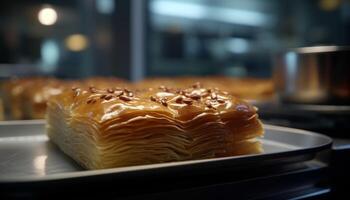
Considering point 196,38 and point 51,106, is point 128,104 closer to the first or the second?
point 51,106

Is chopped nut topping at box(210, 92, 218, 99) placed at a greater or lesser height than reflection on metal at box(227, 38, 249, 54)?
lesser

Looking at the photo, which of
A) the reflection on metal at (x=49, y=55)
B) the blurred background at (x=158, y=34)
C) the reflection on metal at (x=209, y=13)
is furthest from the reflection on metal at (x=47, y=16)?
the reflection on metal at (x=209, y=13)

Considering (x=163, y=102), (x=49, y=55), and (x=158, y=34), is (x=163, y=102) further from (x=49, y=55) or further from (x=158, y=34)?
(x=158, y=34)

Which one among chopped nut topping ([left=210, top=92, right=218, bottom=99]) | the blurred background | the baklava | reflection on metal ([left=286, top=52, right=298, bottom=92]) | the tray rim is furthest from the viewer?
the blurred background

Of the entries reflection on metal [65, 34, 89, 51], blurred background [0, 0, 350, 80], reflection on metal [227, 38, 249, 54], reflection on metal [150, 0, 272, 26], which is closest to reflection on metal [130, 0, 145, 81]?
blurred background [0, 0, 350, 80]

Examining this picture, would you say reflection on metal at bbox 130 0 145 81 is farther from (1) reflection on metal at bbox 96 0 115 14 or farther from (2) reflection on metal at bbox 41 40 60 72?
(2) reflection on metal at bbox 41 40 60 72

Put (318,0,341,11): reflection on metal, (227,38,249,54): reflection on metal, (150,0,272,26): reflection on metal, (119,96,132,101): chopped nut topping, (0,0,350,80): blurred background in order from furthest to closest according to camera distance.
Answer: (227,38,249,54): reflection on metal < (150,0,272,26): reflection on metal < (318,0,341,11): reflection on metal < (0,0,350,80): blurred background < (119,96,132,101): chopped nut topping

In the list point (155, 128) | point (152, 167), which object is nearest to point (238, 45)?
point (155, 128)
